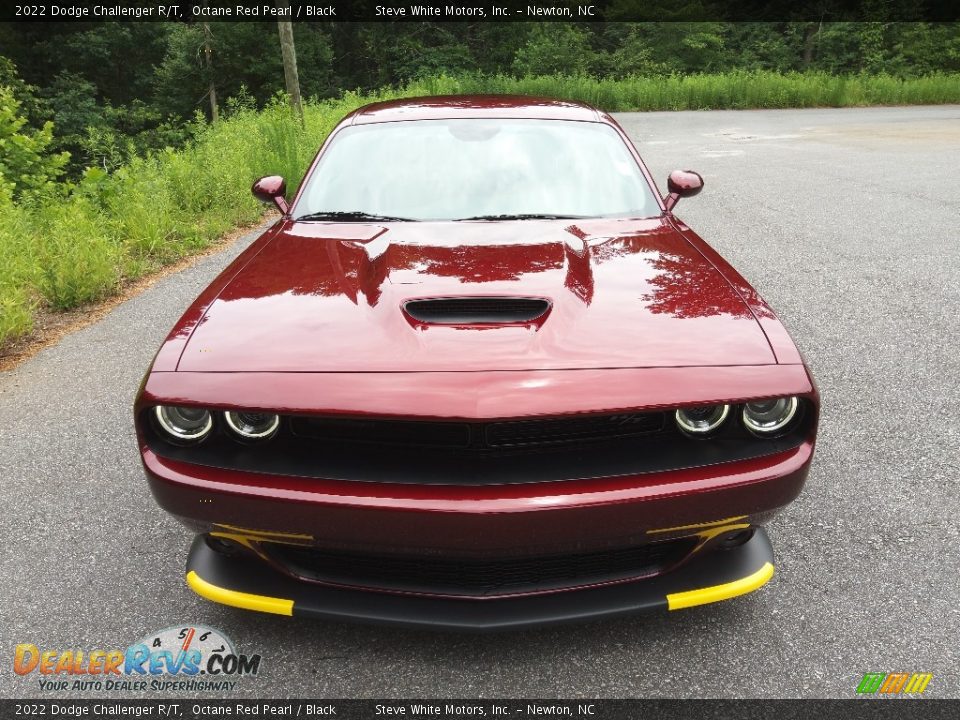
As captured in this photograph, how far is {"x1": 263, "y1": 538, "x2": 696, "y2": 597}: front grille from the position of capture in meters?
1.83

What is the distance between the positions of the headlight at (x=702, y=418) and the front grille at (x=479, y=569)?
0.96 ft

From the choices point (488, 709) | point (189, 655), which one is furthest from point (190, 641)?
point (488, 709)

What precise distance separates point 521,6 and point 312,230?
4283cm

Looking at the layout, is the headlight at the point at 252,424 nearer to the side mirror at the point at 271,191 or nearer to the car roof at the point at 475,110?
the side mirror at the point at 271,191

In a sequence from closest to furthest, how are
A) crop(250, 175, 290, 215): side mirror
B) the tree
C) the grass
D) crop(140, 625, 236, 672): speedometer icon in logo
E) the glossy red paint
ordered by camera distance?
the glossy red paint → crop(140, 625, 236, 672): speedometer icon in logo → crop(250, 175, 290, 215): side mirror → the grass → the tree

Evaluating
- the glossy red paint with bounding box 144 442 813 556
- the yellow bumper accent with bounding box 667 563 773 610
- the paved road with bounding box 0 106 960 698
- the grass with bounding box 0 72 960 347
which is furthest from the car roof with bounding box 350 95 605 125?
the grass with bounding box 0 72 960 347

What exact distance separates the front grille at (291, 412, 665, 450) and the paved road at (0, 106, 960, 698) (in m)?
0.64

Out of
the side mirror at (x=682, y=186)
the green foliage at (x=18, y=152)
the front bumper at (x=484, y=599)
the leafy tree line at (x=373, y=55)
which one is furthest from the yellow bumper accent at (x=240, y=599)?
the leafy tree line at (x=373, y=55)

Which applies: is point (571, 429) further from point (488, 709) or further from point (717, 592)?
point (488, 709)

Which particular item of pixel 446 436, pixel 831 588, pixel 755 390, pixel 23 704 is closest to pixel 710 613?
pixel 831 588

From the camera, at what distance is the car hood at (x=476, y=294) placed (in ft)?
5.97

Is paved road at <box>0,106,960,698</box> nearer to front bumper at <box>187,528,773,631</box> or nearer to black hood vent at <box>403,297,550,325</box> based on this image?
front bumper at <box>187,528,773,631</box>

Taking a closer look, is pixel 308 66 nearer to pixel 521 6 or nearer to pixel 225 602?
pixel 521 6

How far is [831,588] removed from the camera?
7.44ft
